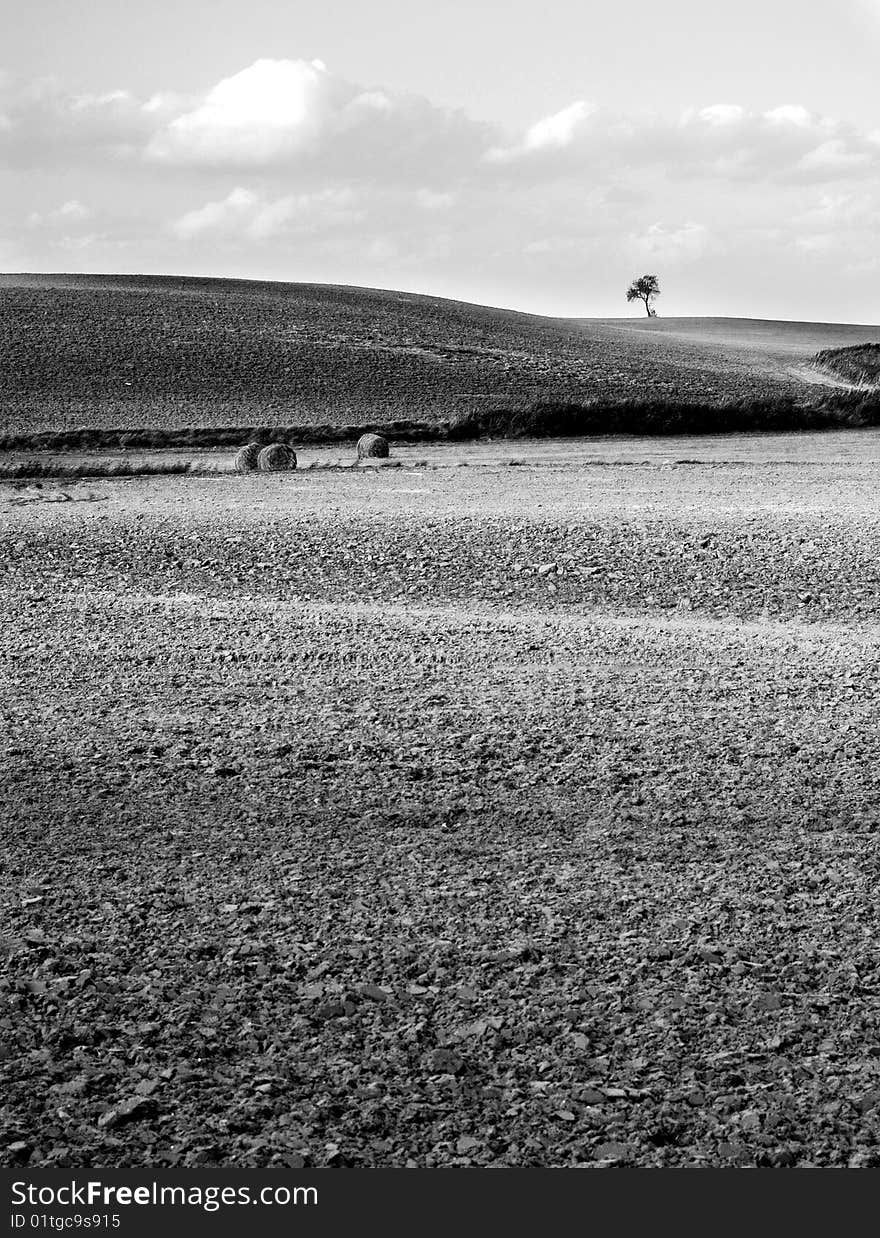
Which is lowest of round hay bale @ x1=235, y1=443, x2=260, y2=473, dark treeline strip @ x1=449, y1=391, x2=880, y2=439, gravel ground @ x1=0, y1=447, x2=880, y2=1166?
gravel ground @ x1=0, y1=447, x2=880, y2=1166

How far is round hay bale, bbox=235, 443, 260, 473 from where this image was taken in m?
21.5

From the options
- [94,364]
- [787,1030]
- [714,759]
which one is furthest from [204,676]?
[94,364]

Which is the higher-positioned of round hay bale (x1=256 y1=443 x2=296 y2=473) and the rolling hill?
the rolling hill

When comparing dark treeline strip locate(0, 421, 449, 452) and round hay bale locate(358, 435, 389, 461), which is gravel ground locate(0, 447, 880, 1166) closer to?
round hay bale locate(358, 435, 389, 461)

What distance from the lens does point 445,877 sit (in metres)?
4.63

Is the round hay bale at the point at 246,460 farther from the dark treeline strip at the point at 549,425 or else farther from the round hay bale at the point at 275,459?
the dark treeline strip at the point at 549,425

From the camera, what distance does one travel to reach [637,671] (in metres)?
7.46

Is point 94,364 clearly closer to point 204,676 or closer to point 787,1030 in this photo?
point 204,676

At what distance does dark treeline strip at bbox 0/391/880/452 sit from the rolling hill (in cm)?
102

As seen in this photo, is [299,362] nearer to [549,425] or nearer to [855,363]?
[549,425]

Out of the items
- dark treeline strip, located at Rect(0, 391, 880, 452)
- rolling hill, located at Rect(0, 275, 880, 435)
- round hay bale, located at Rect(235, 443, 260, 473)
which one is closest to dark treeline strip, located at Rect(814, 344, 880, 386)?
rolling hill, located at Rect(0, 275, 880, 435)

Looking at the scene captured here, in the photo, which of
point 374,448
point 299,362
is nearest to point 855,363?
point 299,362

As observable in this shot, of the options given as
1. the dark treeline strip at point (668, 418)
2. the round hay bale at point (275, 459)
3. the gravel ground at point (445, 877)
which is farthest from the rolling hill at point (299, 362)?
the gravel ground at point (445, 877)

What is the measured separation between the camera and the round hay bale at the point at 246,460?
70.6 feet
